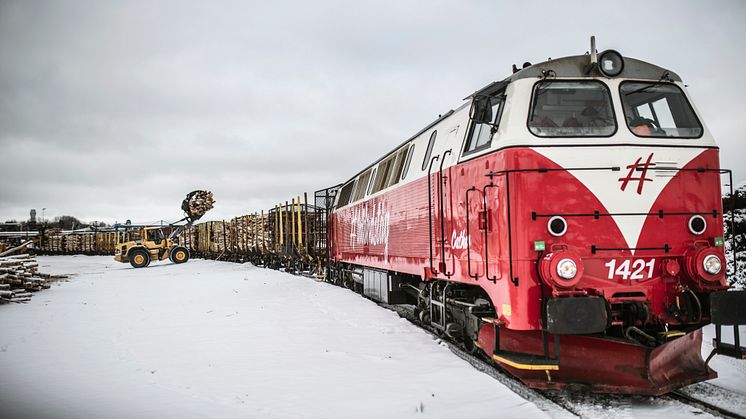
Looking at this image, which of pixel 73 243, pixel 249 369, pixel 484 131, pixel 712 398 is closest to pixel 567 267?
pixel 484 131

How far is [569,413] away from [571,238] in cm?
169

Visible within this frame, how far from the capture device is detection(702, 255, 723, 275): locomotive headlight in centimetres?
561

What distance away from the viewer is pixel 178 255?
3634 cm

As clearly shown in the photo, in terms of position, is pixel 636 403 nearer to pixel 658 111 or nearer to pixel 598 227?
pixel 598 227

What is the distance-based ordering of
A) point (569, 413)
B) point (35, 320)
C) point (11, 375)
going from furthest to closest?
point (35, 320), point (11, 375), point (569, 413)

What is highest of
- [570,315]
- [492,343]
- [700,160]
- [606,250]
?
[700,160]

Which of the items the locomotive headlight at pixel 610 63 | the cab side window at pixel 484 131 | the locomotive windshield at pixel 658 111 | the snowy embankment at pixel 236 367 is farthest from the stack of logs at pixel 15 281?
the locomotive windshield at pixel 658 111

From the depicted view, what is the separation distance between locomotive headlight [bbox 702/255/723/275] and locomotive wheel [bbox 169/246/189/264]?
34.5 meters

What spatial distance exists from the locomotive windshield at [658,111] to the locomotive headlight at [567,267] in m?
1.77

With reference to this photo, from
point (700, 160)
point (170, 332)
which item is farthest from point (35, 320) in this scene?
point (700, 160)

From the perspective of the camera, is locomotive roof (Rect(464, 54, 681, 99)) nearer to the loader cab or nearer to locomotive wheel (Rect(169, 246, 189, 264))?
locomotive wheel (Rect(169, 246, 189, 264))

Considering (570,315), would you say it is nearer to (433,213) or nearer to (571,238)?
(571,238)

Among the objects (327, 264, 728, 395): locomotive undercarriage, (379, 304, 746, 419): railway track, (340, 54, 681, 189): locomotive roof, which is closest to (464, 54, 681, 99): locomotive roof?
(340, 54, 681, 189): locomotive roof

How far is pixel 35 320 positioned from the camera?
11734 mm
